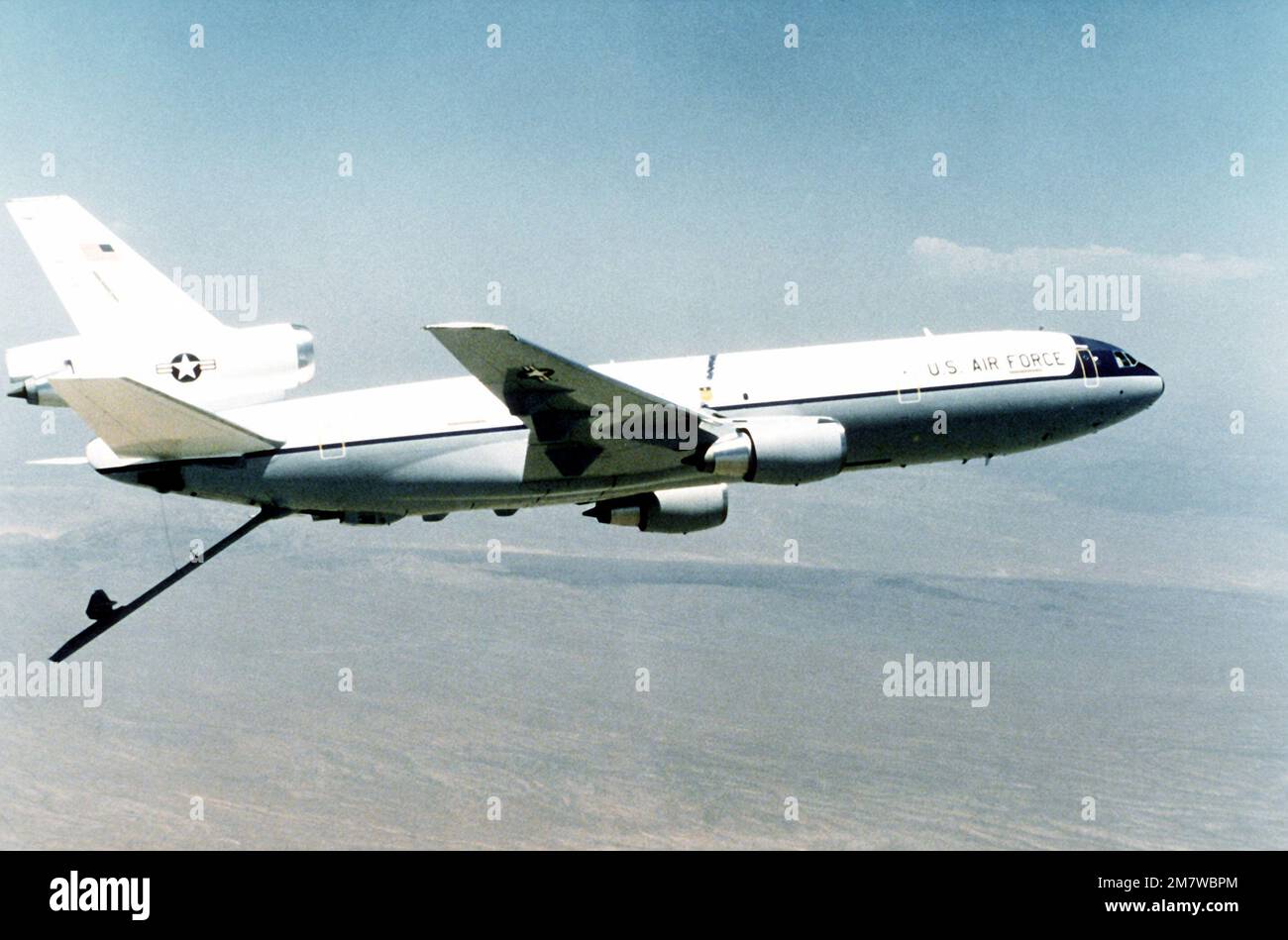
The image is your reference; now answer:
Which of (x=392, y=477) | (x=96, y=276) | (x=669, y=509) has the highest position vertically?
(x=96, y=276)

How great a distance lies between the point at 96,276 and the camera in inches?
1235

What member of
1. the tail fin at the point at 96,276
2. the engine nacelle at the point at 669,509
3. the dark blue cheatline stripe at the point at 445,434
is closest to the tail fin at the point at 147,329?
the tail fin at the point at 96,276

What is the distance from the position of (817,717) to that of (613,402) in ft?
505

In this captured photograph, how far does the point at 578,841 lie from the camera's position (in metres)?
136

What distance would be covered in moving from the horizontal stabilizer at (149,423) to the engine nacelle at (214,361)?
2.29 m

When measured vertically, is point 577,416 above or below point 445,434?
above

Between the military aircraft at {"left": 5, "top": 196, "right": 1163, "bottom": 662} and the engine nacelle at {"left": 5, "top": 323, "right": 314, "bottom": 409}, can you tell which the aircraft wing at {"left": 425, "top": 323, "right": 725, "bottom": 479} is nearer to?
the military aircraft at {"left": 5, "top": 196, "right": 1163, "bottom": 662}

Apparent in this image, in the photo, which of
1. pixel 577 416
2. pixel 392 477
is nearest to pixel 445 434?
pixel 392 477

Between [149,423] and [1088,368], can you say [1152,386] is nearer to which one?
[1088,368]

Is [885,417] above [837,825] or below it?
above

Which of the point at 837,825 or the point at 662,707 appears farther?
the point at 662,707

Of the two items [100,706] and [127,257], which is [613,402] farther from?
[100,706]

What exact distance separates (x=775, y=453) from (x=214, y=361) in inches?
570

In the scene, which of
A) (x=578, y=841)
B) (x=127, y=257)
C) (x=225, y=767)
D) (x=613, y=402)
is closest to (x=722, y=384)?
(x=613, y=402)
